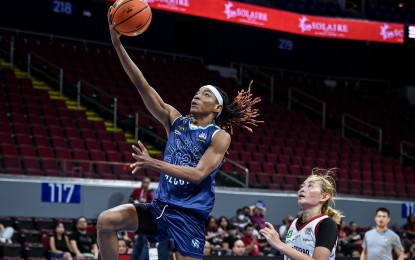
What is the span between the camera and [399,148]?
2359 centimetres

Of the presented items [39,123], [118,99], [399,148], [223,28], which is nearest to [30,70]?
[118,99]

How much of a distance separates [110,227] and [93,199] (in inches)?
382

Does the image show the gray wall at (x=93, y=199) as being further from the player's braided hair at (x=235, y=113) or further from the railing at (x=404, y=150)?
the player's braided hair at (x=235, y=113)

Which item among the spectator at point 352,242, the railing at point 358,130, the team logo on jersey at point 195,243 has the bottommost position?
the spectator at point 352,242

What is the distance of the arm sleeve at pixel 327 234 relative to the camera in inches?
208

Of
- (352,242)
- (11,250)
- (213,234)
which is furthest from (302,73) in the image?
(11,250)

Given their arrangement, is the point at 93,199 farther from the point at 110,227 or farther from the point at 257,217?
the point at 110,227

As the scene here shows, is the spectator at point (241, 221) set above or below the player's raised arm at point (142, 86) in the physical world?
below

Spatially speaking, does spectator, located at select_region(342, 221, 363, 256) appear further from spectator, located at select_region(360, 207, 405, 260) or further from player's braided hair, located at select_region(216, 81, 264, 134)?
player's braided hair, located at select_region(216, 81, 264, 134)

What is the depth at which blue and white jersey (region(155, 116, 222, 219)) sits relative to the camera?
6.11 m

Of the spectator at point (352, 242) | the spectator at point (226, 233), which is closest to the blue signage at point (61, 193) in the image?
the spectator at point (226, 233)

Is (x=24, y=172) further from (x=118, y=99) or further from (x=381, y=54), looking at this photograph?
(x=381, y=54)

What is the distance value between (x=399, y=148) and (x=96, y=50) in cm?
936

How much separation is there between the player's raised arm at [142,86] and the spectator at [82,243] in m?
6.64
